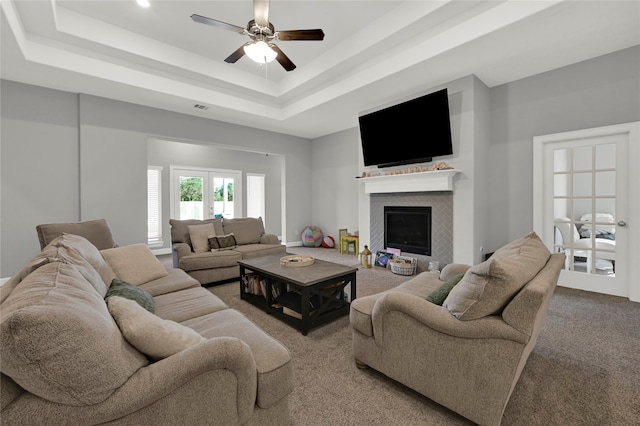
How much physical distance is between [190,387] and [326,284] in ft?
5.64

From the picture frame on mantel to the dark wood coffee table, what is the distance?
1917 millimetres

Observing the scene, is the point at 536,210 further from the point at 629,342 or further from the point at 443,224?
the point at 629,342

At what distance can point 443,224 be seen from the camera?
4.19m

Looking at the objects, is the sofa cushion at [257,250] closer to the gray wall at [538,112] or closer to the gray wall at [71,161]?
the gray wall at [71,161]

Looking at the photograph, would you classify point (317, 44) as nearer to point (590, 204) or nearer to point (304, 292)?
point (304, 292)

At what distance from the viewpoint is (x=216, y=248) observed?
→ 440 cm

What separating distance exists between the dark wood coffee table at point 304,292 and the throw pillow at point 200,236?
144cm

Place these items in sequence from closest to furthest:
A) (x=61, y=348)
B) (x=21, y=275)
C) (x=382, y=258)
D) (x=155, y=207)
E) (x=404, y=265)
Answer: (x=61, y=348) → (x=21, y=275) → (x=404, y=265) → (x=382, y=258) → (x=155, y=207)

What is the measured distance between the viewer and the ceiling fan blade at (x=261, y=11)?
96.2 inches

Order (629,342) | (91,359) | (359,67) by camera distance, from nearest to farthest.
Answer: (91,359) < (629,342) < (359,67)

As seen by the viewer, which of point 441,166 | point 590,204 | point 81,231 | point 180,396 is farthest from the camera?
point 441,166

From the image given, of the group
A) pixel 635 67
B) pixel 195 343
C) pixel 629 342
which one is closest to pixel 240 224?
pixel 195 343

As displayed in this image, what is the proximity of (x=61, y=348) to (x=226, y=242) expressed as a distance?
3.81 metres

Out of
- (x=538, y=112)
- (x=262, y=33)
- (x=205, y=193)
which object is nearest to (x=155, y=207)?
(x=205, y=193)
